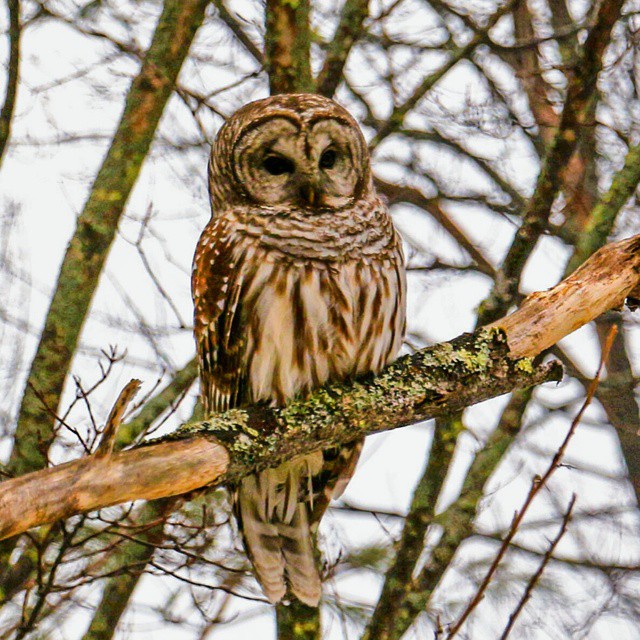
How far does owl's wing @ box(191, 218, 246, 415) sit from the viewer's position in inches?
159

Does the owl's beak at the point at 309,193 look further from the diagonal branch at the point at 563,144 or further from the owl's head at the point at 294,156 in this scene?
the diagonal branch at the point at 563,144

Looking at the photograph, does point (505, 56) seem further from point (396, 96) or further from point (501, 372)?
point (501, 372)

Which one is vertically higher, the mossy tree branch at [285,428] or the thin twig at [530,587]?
the mossy tree branch at [285,428]

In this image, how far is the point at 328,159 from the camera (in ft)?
13.8

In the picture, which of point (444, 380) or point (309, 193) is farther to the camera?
point (309, 193)

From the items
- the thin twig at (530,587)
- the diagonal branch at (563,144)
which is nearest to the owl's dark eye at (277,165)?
the diagonal branch at (563,144)

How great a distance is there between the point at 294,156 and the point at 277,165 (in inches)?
4.2

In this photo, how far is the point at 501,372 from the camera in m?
3.67

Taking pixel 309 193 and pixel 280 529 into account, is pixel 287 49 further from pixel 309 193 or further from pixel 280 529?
pixel 280 529

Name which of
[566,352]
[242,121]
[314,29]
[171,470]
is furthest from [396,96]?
[171,470]

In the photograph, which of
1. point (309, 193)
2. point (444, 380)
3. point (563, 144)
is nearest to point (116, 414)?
point (444, 380)

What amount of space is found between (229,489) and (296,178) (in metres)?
1.29

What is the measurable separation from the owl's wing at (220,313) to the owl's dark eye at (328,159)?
465 mm

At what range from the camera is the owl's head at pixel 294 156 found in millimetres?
4082
